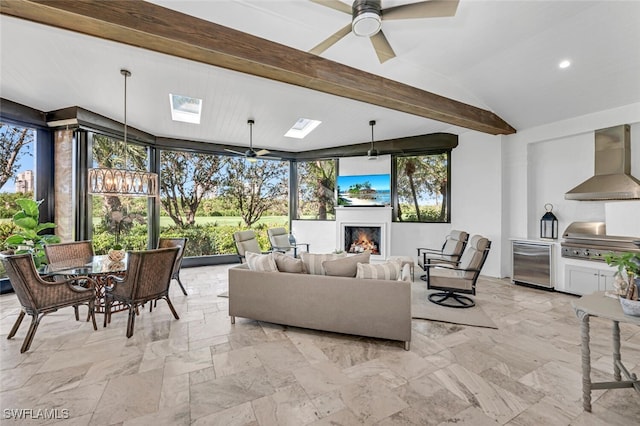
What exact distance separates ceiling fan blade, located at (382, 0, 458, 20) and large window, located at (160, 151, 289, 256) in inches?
223

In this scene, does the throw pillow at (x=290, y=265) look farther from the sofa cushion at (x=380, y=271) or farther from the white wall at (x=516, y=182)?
the white wall at (x=516, y=182)

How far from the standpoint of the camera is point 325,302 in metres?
2.96

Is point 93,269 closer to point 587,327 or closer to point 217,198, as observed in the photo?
point 217,198

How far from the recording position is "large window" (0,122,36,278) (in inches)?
172

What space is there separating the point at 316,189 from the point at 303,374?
568 centimetres

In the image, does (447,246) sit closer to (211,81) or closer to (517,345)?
(517,345)

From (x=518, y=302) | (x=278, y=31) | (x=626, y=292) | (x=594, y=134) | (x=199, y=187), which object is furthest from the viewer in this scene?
(x=199, y=187)

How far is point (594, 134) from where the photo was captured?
4.57m

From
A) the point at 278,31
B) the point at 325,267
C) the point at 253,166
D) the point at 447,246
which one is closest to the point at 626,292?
the point at 325,267

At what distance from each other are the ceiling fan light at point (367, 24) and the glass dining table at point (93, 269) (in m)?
3.36

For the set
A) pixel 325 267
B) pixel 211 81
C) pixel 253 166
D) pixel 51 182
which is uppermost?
pixel 211 81

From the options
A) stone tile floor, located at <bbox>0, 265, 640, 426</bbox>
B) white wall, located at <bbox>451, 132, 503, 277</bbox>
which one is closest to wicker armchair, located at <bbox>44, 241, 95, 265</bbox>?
stone tile floor, located at <bbox>0, 265, 640, 426</bbox>

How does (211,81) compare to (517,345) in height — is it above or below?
above

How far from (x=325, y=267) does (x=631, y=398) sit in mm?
2523
